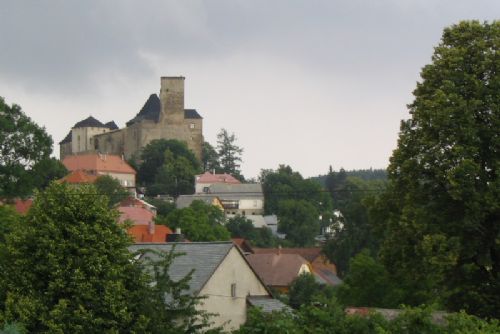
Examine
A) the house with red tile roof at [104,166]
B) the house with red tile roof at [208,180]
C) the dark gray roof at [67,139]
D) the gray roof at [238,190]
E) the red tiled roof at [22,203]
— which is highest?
the dark gray roof at [67,139]

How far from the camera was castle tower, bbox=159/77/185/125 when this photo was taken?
168 m

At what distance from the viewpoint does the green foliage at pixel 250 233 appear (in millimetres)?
116312

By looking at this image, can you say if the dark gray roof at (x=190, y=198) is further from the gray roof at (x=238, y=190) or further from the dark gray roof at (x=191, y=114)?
the dark gray roof at (x=191, y=114)

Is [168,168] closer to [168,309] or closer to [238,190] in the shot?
[238,190]

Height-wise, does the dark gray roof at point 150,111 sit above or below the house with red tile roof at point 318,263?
above

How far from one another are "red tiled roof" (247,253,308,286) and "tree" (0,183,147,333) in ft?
175

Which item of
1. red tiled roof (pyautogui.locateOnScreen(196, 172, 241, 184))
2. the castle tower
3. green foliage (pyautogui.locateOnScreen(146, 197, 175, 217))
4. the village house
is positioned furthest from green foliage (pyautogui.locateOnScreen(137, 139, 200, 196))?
the village house

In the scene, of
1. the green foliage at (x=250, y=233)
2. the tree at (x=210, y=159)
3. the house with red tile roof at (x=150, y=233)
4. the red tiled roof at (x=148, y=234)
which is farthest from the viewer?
the tree at (x=210, y=159)

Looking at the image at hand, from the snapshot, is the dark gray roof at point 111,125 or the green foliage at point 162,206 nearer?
the green foliage at point 162,206

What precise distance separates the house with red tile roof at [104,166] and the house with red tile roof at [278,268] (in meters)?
Result: 70.1

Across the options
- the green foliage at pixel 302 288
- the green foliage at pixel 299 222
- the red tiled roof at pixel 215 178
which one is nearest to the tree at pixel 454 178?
the green foliage at pixel 302 288

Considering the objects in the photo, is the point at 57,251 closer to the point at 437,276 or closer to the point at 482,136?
the point at 437,276

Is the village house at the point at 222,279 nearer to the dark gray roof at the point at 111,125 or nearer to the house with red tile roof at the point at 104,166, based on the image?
the house with red tile roof at the point at 104,166

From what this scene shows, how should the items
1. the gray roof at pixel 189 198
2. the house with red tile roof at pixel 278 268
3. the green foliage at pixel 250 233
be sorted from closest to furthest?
1. the house with red tile roof at pixel 278 268
2. the green foliage at pixel 250 233
3. the gray roof at pixel 189 198
